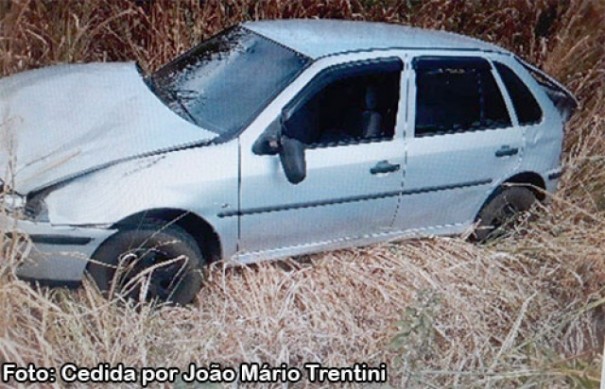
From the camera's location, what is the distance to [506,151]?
3191mm

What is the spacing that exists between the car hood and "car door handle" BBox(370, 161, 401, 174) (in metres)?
0.64

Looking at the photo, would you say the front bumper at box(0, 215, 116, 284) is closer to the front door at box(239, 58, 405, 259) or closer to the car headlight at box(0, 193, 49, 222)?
the car headlight at box(0, 193, 49, 222)

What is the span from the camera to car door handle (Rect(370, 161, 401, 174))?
2.87 metres

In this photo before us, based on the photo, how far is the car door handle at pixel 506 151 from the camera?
3170mm

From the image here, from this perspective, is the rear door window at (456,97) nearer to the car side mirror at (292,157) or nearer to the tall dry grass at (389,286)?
the tall dry grass at (389,286)

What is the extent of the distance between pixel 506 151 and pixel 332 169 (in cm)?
85

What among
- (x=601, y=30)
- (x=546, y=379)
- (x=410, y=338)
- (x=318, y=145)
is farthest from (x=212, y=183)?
(x=601, y=30)

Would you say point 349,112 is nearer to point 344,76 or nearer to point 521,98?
point 344,76

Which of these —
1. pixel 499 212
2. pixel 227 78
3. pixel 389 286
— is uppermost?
pixel 227 78

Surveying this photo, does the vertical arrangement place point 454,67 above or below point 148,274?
above

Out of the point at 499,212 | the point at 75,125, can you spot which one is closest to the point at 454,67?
the point at 499,212

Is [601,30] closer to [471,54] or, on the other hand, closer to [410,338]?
[471,54]

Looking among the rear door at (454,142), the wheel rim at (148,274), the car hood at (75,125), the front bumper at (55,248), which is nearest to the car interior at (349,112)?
the rear door at (454,142)

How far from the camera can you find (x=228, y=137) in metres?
2.67
